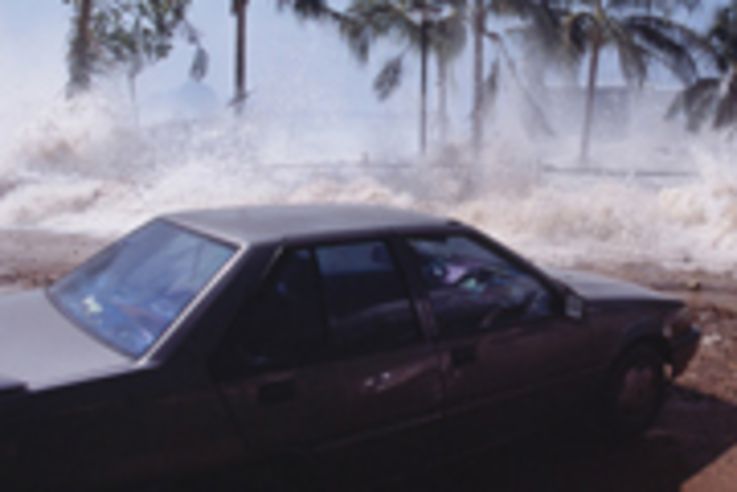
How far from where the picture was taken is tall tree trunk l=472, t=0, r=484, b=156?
23.5 meters

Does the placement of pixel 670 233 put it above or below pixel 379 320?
below

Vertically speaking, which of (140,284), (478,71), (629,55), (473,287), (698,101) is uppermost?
(629,55)

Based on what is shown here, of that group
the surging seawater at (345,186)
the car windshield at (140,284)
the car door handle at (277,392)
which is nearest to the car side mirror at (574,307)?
the car door handle at (277,392)

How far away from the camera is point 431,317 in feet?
10.5

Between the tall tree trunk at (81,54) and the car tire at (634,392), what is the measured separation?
2123cm

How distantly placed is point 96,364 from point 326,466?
0.98 metres

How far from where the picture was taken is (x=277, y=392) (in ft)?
8.92

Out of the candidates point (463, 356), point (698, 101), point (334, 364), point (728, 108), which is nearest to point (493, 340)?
point (463, 356)

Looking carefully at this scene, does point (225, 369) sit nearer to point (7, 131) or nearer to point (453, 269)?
point (453, 269)

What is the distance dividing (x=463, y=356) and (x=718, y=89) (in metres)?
29.2

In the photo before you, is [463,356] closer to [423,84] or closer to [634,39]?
[634,39]

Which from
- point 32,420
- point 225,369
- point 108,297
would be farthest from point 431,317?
point 32,420

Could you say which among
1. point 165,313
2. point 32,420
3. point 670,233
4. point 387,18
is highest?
point 387,18

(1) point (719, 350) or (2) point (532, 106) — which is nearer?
(1) point (719, 350)
